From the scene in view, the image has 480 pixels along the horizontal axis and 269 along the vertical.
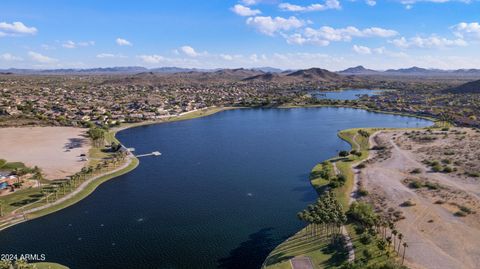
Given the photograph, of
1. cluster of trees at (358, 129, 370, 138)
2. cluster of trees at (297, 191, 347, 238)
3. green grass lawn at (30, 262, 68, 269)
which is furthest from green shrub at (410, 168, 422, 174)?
green grass lawn at (30, 262, 68, 269)

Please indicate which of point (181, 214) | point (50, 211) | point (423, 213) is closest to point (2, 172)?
point (50, 211)

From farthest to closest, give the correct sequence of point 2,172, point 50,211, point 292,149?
point 292,149, point 2,172, point 50,211

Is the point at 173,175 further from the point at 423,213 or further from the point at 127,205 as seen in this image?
the point at 423,213

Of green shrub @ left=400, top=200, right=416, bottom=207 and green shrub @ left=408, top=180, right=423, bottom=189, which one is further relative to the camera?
green shrub @ left=408, top=180, right=423, bottom=189

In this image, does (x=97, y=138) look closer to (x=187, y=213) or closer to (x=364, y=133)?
(x=187, y=213)

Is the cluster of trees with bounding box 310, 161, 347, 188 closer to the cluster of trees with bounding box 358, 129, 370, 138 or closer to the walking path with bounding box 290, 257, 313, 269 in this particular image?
the walking path with bounding box 290, 257, 313, 269

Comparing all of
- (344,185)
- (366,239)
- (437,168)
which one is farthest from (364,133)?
(366,239)
